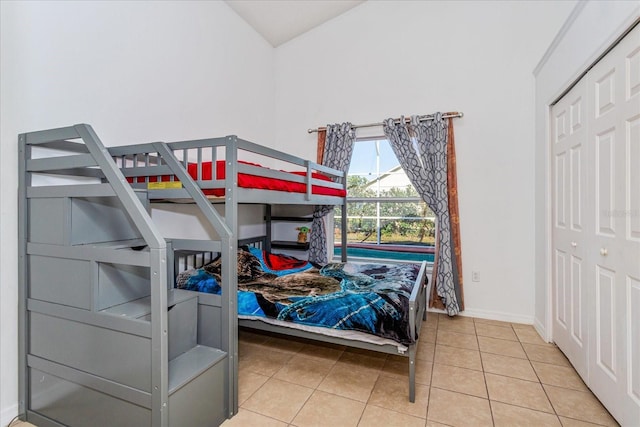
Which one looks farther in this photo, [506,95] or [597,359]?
[506,95]

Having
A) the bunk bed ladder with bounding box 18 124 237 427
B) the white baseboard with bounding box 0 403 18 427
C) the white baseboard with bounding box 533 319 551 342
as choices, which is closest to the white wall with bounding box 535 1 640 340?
the white baseboard with bounding box 533 319 551 342

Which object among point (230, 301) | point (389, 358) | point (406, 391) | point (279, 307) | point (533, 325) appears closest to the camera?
point (230, 301)

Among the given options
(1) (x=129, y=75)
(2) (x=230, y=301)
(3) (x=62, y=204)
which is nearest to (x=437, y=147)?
(2) (x=230, y=301)

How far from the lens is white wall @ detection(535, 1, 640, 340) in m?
1.61

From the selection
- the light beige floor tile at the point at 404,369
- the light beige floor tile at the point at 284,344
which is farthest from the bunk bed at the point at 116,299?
the light beige floor tile at the point at 284,344

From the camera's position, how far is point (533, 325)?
2.97m

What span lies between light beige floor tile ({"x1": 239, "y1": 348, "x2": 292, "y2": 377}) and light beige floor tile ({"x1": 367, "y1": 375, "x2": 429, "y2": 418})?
2.33ft

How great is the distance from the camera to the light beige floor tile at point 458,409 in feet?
5.45

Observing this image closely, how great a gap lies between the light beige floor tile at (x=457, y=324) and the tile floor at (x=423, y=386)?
156mm

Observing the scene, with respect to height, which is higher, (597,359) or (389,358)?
(597,359)

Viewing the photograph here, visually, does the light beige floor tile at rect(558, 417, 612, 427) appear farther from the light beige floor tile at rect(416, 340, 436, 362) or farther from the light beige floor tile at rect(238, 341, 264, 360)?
the light beige floor tile at rect(238, 341, 264, 360)

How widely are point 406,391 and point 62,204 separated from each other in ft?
7.12

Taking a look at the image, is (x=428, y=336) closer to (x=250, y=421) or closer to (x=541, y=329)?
(x=541, y=329)

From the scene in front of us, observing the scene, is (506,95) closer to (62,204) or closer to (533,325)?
(533,325)
